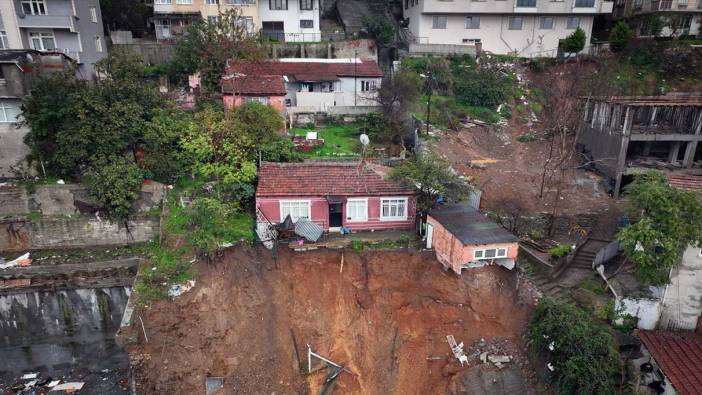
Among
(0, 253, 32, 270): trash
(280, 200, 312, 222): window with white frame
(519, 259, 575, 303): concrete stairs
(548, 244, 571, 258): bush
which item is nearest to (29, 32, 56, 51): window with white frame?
(0, 253, 32, 270): trash

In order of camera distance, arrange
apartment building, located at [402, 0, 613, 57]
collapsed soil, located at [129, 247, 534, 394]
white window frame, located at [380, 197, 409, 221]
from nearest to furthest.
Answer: collapsed soil, located at [129, 247, 534, 394]
white window frame, located at [380, 197, 409, 221]
apartment building, located at [402, 0, 613, 57]

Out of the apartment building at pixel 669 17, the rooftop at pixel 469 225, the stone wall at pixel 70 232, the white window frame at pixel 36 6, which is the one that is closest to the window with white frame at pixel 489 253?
the rooftop at pixel 469 225

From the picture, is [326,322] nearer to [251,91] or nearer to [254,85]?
[251,91]

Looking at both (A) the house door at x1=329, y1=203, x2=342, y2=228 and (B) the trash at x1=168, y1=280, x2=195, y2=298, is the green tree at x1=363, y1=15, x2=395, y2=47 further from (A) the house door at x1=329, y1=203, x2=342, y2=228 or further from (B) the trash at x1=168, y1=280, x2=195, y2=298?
(B) the trash at x1=168, y1=280, x2=195, y2=298

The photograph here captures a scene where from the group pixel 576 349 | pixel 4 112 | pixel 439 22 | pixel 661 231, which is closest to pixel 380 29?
pixel 439 22

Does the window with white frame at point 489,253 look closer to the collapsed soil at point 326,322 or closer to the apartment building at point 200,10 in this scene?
the collapsed soil at point 326,322

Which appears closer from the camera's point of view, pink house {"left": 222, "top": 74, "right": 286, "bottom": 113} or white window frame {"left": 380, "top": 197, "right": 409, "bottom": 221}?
white window frame {"left": 380, "top": 197, "right": 409, "bottom": 221}
